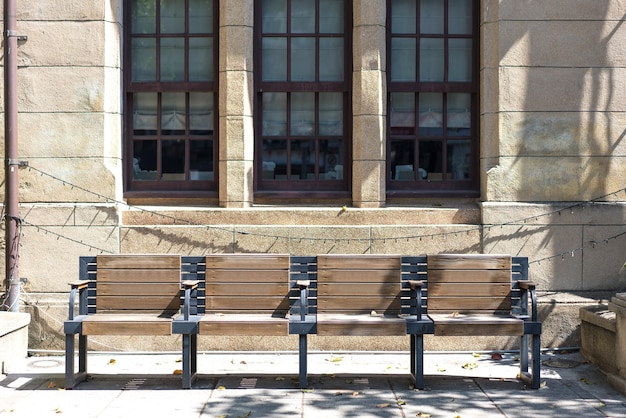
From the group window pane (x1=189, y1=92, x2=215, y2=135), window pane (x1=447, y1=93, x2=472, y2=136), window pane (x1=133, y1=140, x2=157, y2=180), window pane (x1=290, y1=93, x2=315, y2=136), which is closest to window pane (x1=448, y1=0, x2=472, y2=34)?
window pane (x1=447, y1=93, x2=472, y2=136)

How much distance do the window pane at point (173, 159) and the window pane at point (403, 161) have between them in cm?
239

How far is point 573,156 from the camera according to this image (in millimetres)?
9609

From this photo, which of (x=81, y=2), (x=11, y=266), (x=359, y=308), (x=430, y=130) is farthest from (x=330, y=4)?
(x=11, y=266)

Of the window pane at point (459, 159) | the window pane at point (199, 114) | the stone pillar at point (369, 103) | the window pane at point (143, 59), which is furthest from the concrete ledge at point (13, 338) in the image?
the window pane at point (459, 159)

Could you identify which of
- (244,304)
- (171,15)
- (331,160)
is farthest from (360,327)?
(171,15)

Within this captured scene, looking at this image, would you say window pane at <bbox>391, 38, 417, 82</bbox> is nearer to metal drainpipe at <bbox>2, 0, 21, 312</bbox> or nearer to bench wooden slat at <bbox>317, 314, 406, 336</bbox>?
bench wooden slat at <bbox>317, 314, 406, 336</bbox>

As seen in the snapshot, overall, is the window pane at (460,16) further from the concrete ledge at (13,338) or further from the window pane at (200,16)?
the concrete ledge at (13,338)

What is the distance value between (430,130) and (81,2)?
409 cm

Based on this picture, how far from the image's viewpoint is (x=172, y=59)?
32.9 feet

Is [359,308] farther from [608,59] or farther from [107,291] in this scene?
[608,59]

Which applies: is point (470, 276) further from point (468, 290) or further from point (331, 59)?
point (331, 59)

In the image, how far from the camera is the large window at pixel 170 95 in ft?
32.8

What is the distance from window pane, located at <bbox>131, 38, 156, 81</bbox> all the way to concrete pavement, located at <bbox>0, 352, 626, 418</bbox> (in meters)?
3.14

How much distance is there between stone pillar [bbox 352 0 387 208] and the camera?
31.9ft
